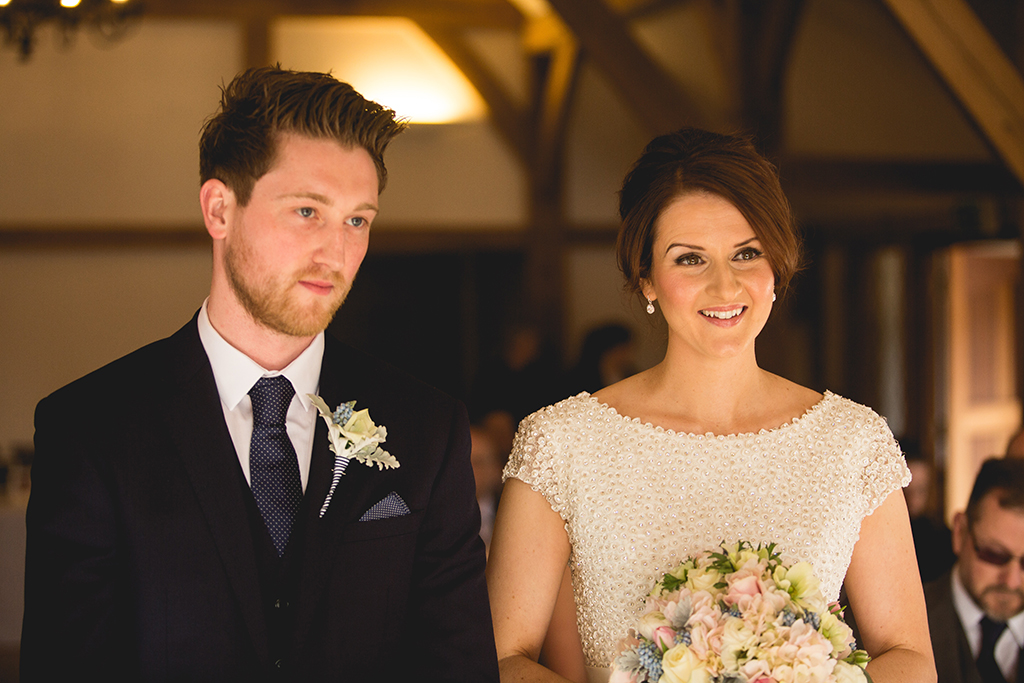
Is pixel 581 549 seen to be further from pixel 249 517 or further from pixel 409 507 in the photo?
pixel 249 517

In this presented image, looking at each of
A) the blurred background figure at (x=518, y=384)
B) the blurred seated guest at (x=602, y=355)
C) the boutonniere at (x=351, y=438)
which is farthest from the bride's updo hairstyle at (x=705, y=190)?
the blurred background figure at (x=518, y=384)

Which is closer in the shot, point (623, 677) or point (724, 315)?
point (623, 677)

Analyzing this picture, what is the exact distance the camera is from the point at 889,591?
74.6 inches

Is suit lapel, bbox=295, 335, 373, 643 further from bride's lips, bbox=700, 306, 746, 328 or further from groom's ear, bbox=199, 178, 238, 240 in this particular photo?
bride's lips, bbox=700, 306, 746, 328

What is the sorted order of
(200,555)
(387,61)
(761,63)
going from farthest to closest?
(387,61)
(761,63)
(200,555)

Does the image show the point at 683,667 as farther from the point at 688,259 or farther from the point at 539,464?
the point at 688,259

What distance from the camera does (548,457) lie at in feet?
6.53

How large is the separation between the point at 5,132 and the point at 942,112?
20.9 ft

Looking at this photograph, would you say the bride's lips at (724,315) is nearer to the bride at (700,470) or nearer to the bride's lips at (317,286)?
the bride at (700,470)

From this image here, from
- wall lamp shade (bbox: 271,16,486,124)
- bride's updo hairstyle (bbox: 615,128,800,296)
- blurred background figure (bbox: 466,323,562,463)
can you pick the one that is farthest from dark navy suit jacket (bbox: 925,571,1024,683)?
wall lamp shade (bbox: 271,16,486,124)

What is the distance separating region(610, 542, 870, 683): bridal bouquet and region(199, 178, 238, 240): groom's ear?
0.91m

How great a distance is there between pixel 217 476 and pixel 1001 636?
2119mm

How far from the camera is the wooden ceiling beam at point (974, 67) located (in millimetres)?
3840

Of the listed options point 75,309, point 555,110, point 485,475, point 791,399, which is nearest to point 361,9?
point 555,110
